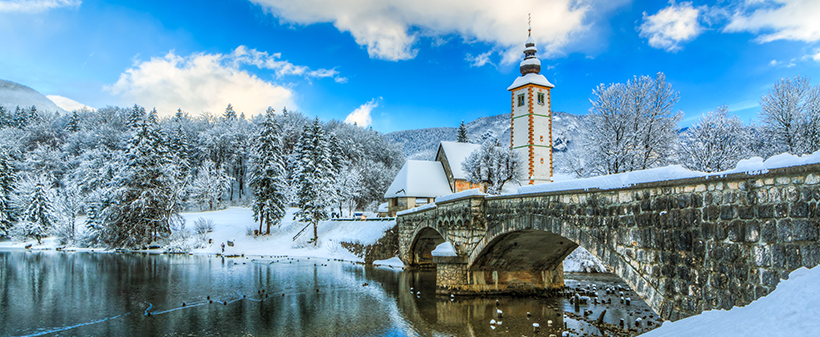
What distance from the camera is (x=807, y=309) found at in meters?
5.05

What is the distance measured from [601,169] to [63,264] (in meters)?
39.0

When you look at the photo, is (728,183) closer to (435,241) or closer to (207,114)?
(435,241)

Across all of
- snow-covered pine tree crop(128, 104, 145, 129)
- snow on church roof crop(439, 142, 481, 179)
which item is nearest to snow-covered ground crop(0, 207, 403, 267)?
snow on church roof crop(439, 142, 481, 179)

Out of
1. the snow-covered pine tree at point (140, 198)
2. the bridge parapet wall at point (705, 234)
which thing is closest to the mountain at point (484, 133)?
the snow-covered pine tree at point (140, 198)

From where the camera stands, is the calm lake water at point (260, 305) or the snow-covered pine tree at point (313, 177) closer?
the calm lake water at point (260, 305)

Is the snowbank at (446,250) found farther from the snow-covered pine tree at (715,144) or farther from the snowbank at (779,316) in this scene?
the snow-covered pine tree at (715,144)

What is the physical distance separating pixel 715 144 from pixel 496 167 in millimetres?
16682

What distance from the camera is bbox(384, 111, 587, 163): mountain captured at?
156 meters

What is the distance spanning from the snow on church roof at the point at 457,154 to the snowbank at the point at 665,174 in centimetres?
3056

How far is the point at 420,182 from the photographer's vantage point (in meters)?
45.5

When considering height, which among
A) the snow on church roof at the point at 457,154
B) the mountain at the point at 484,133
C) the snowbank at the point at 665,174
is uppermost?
the mountain at the point at 484,133

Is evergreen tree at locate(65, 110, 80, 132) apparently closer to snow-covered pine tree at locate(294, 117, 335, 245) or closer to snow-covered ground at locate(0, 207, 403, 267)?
snow-covered ground at locate(0, 207, 403, 267)

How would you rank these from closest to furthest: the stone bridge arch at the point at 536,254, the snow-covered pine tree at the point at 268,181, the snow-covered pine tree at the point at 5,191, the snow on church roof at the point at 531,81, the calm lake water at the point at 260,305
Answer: the stone bridge arch at the point at 536,254
the calm lake water at the point at 260,305
the snow on church roof at the point at 531,81
the snow-covered pine tree at the point at 268,181
the snow-covered pine tree at the point at 5,191

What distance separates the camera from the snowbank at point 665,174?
668 centimetres
